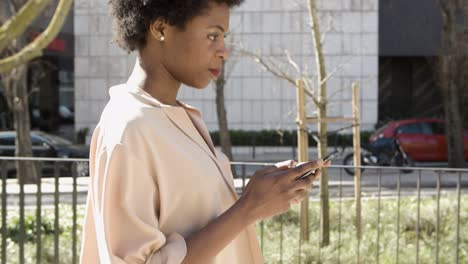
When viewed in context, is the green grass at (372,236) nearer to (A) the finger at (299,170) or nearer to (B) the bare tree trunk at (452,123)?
(A) the finger at (299,170)

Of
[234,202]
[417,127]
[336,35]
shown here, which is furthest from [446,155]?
[234,202]

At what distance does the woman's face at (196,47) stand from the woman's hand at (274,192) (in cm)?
29

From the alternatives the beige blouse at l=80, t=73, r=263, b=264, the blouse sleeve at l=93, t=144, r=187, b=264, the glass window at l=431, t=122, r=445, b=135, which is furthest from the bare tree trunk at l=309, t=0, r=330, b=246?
the glass window at l=431, t=122, r=445, b=135

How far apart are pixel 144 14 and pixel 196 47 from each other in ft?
0.47

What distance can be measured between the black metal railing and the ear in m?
3.25

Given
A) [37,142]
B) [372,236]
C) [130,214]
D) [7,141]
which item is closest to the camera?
[130,214]

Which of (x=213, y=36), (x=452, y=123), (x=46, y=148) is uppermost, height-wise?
(x=213, y=36)

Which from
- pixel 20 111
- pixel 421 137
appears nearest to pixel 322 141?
pixel 20 111

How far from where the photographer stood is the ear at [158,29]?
1899 millimetres

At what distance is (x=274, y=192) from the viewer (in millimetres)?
1842

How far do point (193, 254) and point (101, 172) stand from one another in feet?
0.87

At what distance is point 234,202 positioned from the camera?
6.44ft

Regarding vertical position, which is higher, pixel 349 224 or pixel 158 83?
pixel 158 83

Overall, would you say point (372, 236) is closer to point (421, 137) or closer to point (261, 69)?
point (421, 137)
